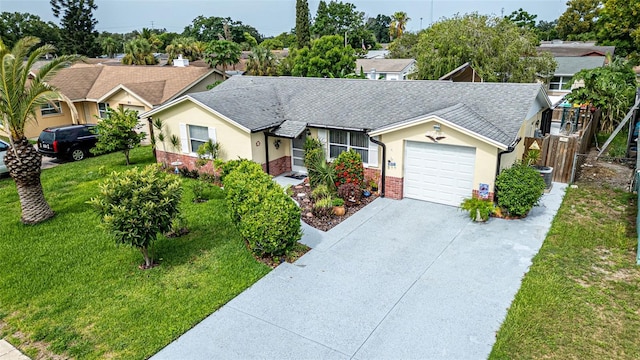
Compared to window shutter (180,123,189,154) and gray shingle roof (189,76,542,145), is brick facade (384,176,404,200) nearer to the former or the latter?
gray shingle roof (189,76,542,145)

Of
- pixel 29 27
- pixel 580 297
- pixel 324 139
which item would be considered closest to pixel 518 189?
pixel 580 297

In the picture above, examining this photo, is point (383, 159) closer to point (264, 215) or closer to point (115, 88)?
point (264, 215)

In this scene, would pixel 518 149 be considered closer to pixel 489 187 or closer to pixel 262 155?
pixel 489 187

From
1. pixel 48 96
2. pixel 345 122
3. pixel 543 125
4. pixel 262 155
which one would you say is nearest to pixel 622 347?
pixel 345 122

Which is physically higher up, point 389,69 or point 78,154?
point 389,69

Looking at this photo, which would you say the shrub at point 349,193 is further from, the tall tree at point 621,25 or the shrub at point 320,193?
the tall tree at point 621,25

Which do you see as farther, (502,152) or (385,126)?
(385,126)
